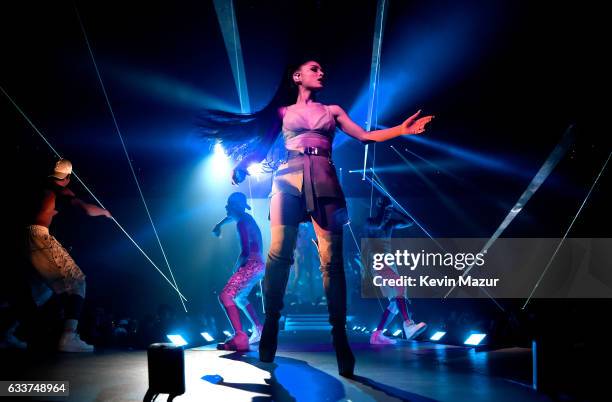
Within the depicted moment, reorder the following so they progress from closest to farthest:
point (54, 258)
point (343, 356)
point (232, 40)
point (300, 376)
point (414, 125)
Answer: point (300, 376)
point (343, 356)
point (414, 125)
point (54, 258)
point (232, 40)

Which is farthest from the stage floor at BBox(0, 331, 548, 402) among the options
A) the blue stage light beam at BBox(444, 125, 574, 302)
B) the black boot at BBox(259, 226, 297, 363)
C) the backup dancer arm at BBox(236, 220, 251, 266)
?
the blue stage light beam at BBox(444, 125, 574, 302)

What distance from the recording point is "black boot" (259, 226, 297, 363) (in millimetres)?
3008

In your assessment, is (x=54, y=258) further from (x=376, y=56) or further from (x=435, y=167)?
(x=435, y=167)

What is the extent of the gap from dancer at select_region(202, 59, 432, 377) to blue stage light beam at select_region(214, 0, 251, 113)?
4.03 metres

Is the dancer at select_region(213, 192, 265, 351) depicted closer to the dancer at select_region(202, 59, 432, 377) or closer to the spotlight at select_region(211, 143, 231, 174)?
the dancer at select_region(202, 59, 432, 377)

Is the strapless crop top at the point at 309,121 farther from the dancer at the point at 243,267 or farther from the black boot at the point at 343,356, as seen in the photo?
the dancer at the point at 243,267

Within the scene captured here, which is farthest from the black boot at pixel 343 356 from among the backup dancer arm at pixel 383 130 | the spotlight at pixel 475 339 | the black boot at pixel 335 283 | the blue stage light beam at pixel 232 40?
the blue stage light beam at pixel 232 40

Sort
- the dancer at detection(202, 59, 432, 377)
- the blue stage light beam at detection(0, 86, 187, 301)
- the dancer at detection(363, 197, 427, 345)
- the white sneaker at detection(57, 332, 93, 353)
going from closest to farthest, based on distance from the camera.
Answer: the dancer at detection(202, 59, 432, 377) < the white sneaker at detection(57, 332, 93, 353) < the dancer at detection(363, 197, 427, 345) < the blue stage light beam at detection(0, 86, 187, 301)

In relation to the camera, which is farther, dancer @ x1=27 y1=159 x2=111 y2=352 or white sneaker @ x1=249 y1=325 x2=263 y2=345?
white sneaker @ x1=249 y1=325 x2=263 y2=345

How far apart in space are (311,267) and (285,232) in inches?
442

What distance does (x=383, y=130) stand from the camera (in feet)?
10.5

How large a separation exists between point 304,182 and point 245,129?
0.73 meters

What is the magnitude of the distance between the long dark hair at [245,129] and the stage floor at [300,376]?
1.55 meters

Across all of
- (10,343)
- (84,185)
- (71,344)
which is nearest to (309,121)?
(71,344)
